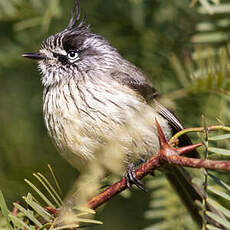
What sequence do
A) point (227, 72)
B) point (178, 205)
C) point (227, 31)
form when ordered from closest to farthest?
point (227, 72), point (178, 205), point (227, 31)

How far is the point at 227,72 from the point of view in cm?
312

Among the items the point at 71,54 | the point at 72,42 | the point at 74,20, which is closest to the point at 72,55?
the point at 71,54

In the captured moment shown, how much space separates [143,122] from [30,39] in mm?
1728

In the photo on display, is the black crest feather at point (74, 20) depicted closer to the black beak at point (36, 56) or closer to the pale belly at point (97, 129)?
the black beak at point (36, 56)

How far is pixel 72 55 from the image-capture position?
12.8 ft

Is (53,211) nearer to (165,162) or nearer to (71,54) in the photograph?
(165,162)

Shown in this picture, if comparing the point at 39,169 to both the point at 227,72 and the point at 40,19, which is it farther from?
the point at 227,72

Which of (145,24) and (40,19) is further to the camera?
(145,24)

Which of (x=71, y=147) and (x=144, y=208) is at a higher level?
(x=71, y=147)

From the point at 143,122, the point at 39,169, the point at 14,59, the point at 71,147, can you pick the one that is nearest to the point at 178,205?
the point at 143,122

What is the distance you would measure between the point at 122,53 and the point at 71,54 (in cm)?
60

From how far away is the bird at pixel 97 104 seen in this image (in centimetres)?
306

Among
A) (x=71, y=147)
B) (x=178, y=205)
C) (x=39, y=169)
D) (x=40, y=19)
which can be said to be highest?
(x=40, y=19)

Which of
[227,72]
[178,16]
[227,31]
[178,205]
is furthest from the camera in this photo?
[178,16]
